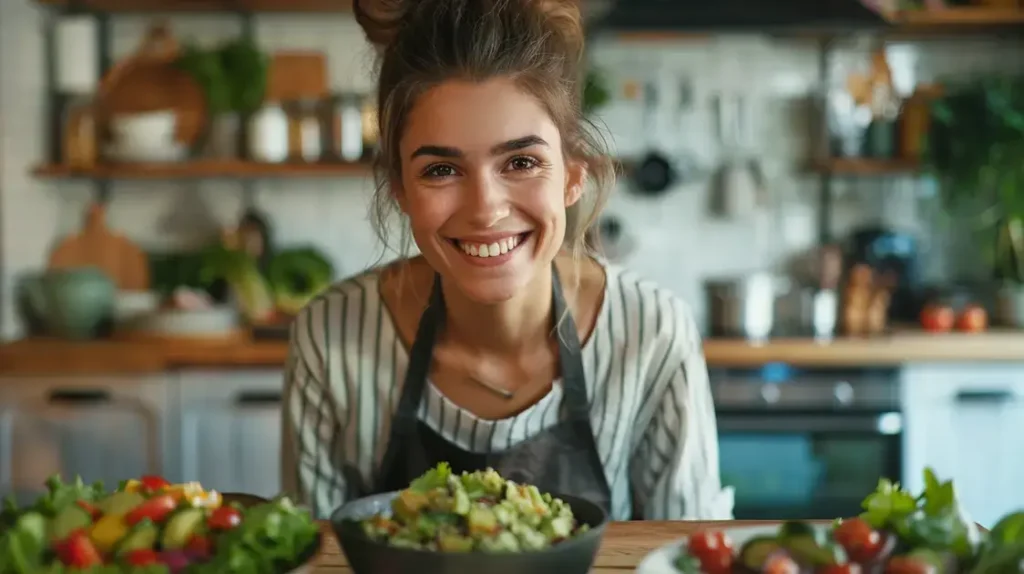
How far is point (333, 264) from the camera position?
12.3 feet

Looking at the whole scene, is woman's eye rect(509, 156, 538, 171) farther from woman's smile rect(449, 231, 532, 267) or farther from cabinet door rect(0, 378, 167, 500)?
cabinet door rect(0, 378, 167, 500)

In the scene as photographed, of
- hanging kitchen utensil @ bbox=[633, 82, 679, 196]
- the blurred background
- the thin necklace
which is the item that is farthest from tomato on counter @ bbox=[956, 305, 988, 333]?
the thin necklace

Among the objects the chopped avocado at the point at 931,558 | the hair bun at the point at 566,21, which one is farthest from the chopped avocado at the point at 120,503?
the hair bun at the point at 566,21

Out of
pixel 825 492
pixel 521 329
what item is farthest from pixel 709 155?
pixel 521 329

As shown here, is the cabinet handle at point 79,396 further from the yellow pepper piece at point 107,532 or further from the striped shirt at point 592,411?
the yellow pepper piece at point 107,532

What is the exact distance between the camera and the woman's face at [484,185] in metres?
1.36

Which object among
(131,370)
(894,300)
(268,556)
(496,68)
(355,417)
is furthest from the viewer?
(894,300)

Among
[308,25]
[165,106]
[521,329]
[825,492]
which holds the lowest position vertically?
[825,492]

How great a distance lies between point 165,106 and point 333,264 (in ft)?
2.53

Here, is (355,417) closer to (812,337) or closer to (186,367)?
(186,367)

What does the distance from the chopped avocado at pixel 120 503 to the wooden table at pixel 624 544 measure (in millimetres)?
223

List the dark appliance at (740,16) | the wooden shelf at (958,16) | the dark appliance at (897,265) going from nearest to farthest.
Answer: the dark appliance at (740,16), the wooden shelf at (958,16), the dark appliance at (897,265)

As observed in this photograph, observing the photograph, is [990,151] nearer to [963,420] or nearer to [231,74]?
[963,420]

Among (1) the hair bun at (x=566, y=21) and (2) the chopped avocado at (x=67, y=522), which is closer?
(2) the chopped avocado at (x=67, y=522)
